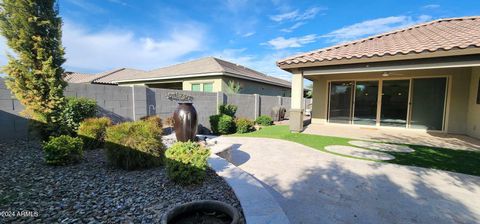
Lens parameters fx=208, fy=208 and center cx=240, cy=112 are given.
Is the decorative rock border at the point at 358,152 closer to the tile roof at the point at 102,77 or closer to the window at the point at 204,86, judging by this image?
the window at the point at 204,86

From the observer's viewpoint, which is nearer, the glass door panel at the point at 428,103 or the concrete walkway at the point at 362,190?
the concrete walkway at the point at 362,190

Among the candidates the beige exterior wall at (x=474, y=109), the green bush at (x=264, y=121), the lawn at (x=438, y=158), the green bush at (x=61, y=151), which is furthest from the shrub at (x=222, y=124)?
the beige exterior wall at (x=474, y=109)

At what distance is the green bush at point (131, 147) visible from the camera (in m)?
3.59

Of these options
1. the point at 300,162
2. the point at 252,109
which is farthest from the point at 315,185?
the point at 252,109

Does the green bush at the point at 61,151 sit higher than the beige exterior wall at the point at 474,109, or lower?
lower

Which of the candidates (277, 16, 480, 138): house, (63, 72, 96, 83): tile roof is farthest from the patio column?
(63, 72, 96, 83): tile roof

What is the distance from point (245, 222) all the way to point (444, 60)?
7697mm

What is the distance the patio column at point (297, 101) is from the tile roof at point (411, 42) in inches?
24.7

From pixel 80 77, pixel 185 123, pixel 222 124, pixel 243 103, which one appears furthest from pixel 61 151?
pixel 80 77

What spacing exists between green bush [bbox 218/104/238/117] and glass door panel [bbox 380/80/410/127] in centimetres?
729

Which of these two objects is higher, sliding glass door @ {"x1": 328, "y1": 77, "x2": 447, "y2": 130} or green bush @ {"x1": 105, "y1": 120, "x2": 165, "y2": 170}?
sliding glass door @ {"x1": 328, "y1": 77, "x2": 447, "y2": 130}

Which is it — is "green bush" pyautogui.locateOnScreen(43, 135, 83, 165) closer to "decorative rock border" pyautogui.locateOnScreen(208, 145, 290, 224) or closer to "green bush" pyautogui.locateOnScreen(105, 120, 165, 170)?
"green bush" pyautogui.locateOnScreen(105, 120, 165, 170)

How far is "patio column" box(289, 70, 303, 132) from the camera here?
8.47m

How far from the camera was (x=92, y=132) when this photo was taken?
4.82 meters
